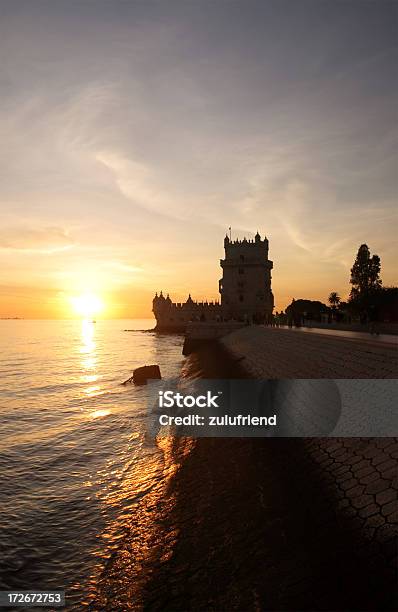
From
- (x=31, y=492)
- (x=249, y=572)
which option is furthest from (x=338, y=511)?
(x=31, y=492)

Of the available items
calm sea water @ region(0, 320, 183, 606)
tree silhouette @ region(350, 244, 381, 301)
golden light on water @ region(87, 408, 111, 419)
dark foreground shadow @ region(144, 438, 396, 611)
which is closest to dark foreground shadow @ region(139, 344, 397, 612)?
dark foreground shadow @ region(144, 438, 396, 611)

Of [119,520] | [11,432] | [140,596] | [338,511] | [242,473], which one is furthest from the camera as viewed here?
[11,432]

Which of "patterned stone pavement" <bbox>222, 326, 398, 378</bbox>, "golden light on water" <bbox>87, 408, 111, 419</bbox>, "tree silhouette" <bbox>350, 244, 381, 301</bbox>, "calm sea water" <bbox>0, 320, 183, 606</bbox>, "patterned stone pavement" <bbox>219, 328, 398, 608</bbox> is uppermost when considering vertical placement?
"tree silhouette" <bbox>350, 244, 381, 301</bbox>

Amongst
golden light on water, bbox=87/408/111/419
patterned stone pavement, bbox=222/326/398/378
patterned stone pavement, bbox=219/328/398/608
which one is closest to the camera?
patterned stone pavement, bbox=219/328/398/608

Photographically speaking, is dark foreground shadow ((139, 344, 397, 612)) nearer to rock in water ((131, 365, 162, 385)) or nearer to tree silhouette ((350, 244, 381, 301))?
rock in water ((131, 365, 162, 385))

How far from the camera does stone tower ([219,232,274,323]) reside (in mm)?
90000

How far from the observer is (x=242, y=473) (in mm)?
9781

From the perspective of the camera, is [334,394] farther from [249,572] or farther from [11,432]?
[11,432]

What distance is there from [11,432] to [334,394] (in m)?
14.1

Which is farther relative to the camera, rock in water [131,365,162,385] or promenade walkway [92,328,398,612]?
rock in water [131,365,162,385]

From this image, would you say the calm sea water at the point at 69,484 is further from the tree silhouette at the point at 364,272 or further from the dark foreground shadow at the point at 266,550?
the tree silhouette at the point at 364,272

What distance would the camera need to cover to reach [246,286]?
297 feet

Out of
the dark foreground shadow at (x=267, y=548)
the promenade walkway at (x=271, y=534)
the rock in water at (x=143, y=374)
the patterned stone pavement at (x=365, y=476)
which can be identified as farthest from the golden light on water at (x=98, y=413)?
the patterned stone pavement at (x=365, y=476)

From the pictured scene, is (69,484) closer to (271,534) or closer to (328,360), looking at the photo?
(271,534)
